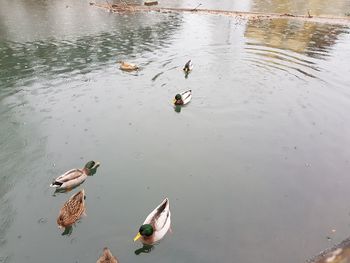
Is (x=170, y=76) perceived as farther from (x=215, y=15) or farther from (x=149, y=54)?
(x=215, y=15)

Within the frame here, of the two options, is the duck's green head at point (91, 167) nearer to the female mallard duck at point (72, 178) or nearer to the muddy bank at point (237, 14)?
the female mallard duck at point (72, 178)

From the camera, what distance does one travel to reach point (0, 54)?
30547mm

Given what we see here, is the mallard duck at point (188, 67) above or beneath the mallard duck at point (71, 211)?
above

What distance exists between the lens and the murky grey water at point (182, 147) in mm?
11758

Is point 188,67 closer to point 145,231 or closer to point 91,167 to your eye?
point 91,167

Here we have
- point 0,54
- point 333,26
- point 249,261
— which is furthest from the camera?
point 333,26

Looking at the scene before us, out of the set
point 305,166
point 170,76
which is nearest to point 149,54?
point 170,76

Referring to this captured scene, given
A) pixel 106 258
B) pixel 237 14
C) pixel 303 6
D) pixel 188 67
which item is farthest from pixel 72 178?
pixel 303 6

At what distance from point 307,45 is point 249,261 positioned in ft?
97.5

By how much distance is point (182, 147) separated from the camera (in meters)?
17.1

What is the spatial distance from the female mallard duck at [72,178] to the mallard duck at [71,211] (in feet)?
3.77

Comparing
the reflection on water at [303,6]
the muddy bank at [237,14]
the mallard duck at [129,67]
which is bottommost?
the reflection on water at [303,6]

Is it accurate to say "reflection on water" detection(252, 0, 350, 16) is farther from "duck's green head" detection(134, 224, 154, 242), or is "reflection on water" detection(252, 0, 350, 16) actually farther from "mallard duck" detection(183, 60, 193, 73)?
"duck's green head" detection(134, 224, 154, 242)

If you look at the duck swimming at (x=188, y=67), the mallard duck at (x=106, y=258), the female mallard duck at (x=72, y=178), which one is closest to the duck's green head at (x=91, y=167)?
the female mallard duck at (x=72, y=178)
